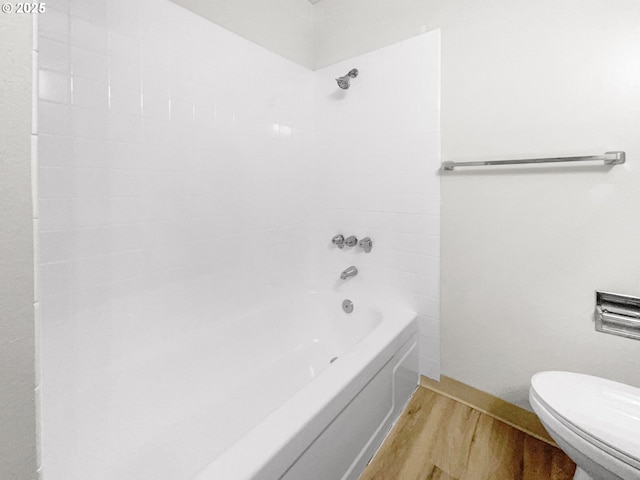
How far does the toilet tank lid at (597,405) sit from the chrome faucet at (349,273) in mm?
1027

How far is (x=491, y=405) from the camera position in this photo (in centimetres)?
150

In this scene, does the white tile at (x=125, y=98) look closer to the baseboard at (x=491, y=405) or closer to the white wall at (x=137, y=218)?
the white wall at (x=137, y=218)

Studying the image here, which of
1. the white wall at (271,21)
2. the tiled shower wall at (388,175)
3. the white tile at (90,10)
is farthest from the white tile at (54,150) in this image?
the tiled shower wall at (388,175)

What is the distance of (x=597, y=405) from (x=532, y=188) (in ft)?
2.74

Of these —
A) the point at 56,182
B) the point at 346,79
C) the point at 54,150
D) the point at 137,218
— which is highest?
the point at 346,79

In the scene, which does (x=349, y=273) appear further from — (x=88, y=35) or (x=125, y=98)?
(x=88, y=35)

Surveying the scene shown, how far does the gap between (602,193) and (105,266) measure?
6.35 feet

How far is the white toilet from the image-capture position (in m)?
0.82

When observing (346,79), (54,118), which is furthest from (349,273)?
(54,118)

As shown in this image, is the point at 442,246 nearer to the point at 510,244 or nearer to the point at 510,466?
the point at 510,244

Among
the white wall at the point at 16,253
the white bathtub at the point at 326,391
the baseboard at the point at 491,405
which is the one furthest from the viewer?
the baseboard at the point at 491,405

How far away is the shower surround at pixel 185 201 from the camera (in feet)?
3.41

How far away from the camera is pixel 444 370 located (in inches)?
64.8

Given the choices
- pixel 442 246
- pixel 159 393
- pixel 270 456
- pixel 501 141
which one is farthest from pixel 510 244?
pixel 159 393
